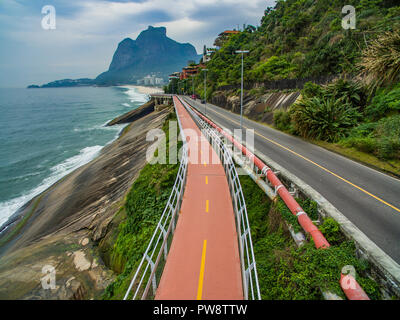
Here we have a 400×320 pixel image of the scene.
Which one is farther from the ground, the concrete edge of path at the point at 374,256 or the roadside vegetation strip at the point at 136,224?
the concrete edge of path at the point at 374,256

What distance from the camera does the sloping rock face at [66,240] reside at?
10.8m

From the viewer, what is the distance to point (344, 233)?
633 centimetres

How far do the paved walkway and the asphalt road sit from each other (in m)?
4.33

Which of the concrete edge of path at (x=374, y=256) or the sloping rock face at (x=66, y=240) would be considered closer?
the concrete edge of path at (x=374, y=256)

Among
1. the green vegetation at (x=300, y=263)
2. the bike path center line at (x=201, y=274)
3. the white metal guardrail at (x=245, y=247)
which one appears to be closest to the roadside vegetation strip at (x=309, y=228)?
the green vegetation at (x=300, y=263)

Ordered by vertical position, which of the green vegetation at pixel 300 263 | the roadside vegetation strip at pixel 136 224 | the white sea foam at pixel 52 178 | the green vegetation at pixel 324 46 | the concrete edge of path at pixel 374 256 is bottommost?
the white sea foam at pixel 52 178

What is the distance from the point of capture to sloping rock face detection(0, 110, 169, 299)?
10773mm

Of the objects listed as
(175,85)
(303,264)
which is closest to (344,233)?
(303,264)

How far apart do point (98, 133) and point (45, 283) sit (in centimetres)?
4871

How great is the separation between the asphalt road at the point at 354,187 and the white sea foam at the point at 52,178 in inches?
1009

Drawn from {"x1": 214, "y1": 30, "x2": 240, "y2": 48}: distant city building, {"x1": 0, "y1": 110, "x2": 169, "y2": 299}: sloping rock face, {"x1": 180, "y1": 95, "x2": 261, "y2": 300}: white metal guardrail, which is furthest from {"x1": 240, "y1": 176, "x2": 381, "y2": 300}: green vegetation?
{"x1": 214, "y1": 30, "x2": 240, "y2": 48}: distant city building

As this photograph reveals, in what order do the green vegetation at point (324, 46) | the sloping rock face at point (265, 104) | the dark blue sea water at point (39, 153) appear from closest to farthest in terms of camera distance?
the green vegetation at point (324, 46) < the dark blue sea water at point (39, 153) < the sloping rock face at point (265, 104)

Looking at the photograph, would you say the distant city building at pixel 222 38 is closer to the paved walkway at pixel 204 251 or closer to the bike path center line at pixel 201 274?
the paved walkway at pixel 204 251
